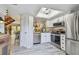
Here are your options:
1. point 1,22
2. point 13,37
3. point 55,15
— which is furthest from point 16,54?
Result: point 55,15

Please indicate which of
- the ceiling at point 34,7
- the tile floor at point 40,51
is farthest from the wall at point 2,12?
the tile floor at point 40,51

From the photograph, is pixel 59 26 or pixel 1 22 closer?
pixel 1 22

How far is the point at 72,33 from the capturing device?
2.85 m

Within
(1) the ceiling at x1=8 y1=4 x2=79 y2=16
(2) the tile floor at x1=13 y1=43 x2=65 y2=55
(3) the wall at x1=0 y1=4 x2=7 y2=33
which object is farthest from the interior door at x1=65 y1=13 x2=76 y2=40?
(3) the wall at x1=0 y1=4 x2=7 y2=33

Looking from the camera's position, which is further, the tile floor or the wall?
the tile floor

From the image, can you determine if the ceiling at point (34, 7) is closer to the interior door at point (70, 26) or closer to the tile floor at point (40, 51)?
the interior door at point (70, 26)

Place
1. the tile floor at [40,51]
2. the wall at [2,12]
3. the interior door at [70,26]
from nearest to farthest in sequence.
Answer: the wall at [2,12], the tile floor at [40,51], the interior door at [70,26]

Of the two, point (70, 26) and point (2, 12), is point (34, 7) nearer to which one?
point (2, 12)

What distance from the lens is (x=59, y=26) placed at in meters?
2.91

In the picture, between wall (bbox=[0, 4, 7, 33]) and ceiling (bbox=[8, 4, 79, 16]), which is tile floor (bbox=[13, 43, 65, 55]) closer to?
wall (bbox=[0, 4, 7, 33])

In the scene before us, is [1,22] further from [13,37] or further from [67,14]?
[67,14]

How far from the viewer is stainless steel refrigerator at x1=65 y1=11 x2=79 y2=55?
2645 millimetres

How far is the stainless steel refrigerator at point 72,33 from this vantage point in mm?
2645
